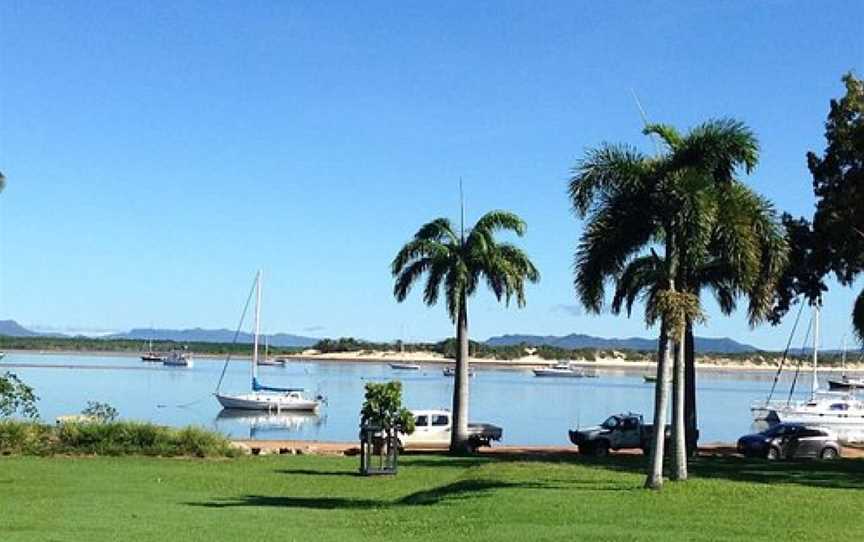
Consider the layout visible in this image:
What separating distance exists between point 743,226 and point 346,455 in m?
18.5

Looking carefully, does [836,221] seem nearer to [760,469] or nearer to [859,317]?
[859,317]

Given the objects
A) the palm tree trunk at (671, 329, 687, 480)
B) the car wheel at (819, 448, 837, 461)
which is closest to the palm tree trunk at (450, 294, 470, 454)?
the car wheel at (819, 448, 837, 461)

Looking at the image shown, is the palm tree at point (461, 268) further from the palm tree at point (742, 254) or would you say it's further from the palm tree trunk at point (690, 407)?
the palm tree at point (742, 254)

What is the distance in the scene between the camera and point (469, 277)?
124 feet

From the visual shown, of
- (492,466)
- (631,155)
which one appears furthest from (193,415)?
(631,155)

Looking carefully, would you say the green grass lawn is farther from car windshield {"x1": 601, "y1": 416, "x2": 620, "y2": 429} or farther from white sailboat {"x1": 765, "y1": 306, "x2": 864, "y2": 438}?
white sailboat {"x1": 765, "y1": 306, "x2": 864, "y2": 438}

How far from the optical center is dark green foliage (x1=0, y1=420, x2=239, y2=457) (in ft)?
108

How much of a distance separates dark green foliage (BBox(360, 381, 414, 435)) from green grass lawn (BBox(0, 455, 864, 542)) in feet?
4.33

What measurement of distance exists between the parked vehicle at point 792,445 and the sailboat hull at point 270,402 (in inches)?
1587

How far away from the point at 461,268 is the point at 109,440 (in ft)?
40.6

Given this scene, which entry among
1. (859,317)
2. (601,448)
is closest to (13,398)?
(601,448)

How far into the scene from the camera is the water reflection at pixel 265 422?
61.5 m

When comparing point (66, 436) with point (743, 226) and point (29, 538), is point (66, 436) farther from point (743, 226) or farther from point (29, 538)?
point (743, 226)

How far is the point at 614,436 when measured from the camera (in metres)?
40.5
